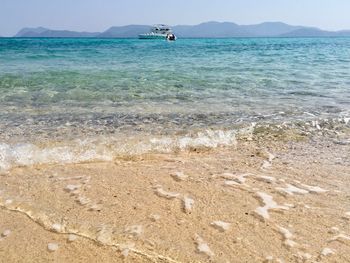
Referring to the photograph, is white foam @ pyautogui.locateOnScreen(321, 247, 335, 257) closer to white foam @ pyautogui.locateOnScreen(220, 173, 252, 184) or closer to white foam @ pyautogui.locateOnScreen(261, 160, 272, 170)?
white foam @ pyautogui.locateOnScreen(220, 173, 252, 184)

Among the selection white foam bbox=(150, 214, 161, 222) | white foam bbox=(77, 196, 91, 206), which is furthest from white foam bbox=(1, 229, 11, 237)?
white foam bbox=(150, 214, 161, 222)

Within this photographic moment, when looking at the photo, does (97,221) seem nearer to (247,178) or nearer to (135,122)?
(247,178)

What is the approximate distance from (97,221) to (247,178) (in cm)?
214

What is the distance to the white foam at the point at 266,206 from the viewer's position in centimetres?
432

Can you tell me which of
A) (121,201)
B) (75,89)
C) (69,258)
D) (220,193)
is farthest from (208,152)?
(75,89)

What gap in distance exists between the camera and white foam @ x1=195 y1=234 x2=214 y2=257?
11.9ft

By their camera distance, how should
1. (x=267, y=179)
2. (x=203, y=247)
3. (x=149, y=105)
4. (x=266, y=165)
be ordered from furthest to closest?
(x=149, y=105) < (x=266, y=165) < (x=267, y=179) < (x=203, y=247)

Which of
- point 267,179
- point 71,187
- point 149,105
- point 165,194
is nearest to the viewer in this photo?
point 165,194

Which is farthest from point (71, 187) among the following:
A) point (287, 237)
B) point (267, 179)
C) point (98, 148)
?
point (287, 237)

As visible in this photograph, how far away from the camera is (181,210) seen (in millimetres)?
4430

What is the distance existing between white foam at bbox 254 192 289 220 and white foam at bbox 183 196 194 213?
70 cm

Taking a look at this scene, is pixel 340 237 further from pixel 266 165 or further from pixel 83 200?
pixel 83 200

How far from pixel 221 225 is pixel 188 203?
2.01 ft

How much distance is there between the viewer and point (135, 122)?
341 inches
